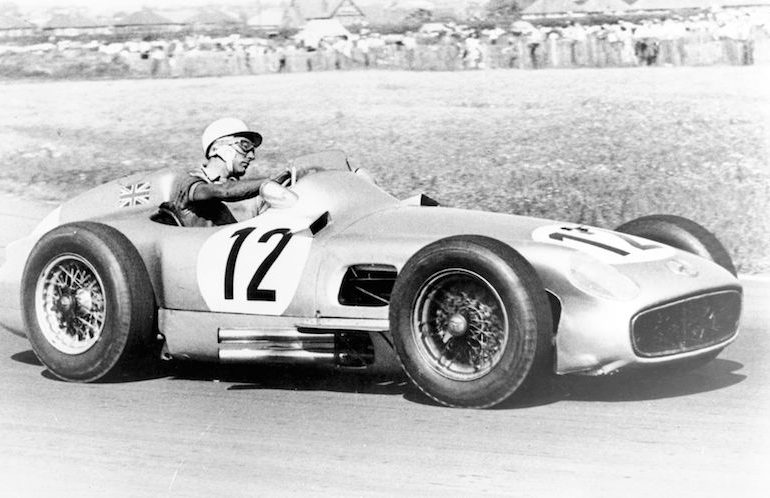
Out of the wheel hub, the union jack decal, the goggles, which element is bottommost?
the wheel hub

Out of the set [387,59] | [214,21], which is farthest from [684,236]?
[214,21]

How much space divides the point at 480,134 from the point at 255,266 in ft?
37.4

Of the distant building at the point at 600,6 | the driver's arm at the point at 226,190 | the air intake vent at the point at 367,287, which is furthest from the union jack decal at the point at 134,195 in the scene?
the distant building at the point at 600,6

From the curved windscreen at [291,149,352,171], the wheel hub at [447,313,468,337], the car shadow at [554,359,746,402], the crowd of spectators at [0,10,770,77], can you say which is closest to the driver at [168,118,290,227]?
the curved windscreen at [291,149,352,171]

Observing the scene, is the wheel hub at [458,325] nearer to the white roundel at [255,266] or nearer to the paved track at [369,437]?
the paved track at [369,437]

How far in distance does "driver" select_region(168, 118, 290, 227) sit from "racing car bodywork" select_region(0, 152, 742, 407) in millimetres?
194

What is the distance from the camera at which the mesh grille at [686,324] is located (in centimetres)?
589

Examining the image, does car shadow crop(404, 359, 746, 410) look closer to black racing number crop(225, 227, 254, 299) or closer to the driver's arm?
black racing number crop(225, 227, 254, 299)

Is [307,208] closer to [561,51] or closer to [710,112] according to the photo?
[710,112]

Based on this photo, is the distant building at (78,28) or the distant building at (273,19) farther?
the distant building at (273,19)

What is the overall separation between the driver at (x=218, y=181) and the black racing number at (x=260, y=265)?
1.34 feet

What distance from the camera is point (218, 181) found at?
24.8 feet

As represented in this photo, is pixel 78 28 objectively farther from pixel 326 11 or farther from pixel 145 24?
pixel 326 11

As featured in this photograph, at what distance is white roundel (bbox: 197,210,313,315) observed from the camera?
6.51 meters
